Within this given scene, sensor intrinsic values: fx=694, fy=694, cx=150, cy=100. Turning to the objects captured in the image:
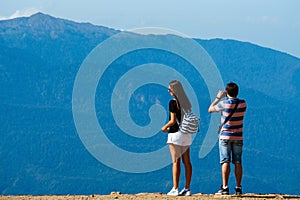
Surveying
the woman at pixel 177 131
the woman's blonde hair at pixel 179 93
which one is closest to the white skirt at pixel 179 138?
the woman at pixel 177 131

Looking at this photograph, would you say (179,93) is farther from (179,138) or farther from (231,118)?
(231,118)

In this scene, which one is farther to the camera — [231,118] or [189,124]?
[189,124]

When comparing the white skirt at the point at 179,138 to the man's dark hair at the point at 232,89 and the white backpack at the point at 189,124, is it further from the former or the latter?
the man's dark hair at the point at 232,89

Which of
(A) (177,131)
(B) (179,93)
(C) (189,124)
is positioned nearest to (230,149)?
(C) (189,124)

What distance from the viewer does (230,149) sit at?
10.3m

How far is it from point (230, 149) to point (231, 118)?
0.50 metres

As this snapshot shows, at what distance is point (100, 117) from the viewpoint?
175 metres

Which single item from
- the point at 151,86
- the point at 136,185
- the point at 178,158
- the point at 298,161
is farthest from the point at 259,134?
the point at 178,158

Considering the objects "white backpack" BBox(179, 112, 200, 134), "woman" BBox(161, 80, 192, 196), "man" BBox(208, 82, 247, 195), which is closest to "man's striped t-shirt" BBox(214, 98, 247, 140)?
"man" BBox(208, 82, 247, 195)

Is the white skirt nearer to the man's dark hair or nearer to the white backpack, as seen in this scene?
the white backpack

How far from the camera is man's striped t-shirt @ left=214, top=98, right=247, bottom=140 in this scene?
33.1ft

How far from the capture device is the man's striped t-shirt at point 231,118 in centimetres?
1009

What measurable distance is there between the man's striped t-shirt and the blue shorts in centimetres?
7

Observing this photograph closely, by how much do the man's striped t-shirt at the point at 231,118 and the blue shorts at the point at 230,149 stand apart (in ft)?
0.24
